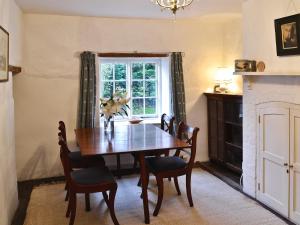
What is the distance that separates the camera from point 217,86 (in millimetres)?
5074

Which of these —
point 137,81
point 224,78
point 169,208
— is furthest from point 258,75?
point 137,81

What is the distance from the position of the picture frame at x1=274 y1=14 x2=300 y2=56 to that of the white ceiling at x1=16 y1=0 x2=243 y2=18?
918 millimetres

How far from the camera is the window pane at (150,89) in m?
5.18

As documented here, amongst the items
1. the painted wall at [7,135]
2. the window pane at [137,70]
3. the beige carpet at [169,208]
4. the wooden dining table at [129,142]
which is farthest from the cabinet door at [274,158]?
the painted wall at [7,135]

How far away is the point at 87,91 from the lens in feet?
14.8

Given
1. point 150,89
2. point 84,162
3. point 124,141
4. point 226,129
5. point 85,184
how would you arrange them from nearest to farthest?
point 85,184 < point 124,141 < point 84,162 < point 226,129 < point 150,89

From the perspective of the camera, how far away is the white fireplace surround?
301 cm

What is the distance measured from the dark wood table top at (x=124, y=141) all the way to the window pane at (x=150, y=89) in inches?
38.2

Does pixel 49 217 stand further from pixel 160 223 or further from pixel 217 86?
pixel 217 86

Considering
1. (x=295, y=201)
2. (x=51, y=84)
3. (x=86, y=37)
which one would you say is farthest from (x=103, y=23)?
(x=295, y=201)

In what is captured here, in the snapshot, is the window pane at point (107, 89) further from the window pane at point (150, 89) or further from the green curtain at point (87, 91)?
the window pane at point (150, 89)

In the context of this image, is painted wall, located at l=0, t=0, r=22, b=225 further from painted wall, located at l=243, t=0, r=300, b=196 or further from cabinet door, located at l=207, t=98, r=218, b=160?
cabinet door, located at l=207, t=98, r=218, b=160

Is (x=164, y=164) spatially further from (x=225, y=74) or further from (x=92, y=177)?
(x=225, y=74)

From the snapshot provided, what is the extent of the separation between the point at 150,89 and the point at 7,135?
8.65 ft
